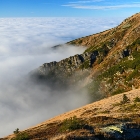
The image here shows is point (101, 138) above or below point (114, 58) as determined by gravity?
below

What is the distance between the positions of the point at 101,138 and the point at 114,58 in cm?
17507

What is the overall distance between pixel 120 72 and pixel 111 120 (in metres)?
139

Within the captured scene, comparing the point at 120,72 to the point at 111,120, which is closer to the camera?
the point at 111,120

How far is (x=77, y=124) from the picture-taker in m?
30.7

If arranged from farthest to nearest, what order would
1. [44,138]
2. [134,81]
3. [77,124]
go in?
[134,81], [77,124], [44,138]

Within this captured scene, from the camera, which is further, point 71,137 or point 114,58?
point 114,58

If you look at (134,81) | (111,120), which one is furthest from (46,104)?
(111,120)

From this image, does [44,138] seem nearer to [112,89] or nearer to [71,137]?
[71,137]

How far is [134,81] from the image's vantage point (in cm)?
14650

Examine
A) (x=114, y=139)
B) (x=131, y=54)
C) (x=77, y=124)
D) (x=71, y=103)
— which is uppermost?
(x=131, y=54)

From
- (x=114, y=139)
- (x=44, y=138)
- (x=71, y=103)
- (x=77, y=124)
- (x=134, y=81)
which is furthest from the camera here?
(x=71, y=103)

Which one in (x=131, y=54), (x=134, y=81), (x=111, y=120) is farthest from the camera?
(x=131, y=54)

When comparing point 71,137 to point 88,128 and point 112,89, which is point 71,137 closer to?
point 88,128

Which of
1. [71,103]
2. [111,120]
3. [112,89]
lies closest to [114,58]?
[112,89]
